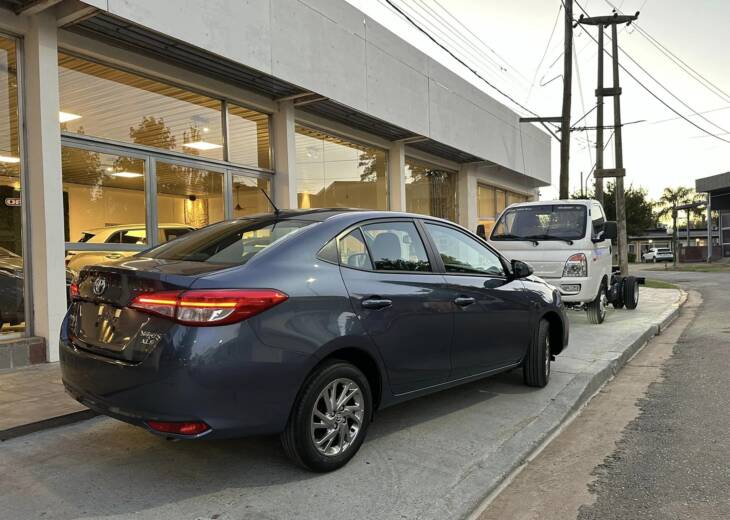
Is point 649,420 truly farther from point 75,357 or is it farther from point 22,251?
point 22,251

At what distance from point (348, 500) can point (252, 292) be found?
1.29 m

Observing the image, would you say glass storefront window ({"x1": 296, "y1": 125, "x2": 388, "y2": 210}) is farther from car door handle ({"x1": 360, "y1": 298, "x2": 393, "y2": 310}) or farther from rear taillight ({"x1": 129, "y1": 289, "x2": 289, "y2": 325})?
rear taillight ({"x1": 129, "y1": 289, "x2": 289, "y2": 325})

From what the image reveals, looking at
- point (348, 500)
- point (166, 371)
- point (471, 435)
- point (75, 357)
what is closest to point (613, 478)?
point (471, 435)

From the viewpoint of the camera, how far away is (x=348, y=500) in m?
3.27

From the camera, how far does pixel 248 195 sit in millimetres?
10000

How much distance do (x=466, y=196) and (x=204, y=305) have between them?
48.8 ft

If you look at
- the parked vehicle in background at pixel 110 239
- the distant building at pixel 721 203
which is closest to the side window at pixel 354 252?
the parked vehicle in background at pixel 110 239

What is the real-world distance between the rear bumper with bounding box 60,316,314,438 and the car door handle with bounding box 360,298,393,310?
0.59 m

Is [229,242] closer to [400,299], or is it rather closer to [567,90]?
[400,299]

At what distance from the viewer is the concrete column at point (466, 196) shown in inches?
676

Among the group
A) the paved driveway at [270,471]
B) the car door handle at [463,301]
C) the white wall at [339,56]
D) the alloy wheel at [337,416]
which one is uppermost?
the white wall at [339,56]

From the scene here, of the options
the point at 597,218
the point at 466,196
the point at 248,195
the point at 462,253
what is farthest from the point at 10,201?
the point at 466,196

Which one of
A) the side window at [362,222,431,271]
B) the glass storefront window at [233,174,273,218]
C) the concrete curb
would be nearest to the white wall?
the glass storefront window at [233,174,273,218]

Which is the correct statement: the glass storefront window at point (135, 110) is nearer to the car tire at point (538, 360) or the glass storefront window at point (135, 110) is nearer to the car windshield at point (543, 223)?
the car windshield at point (543, 223)
